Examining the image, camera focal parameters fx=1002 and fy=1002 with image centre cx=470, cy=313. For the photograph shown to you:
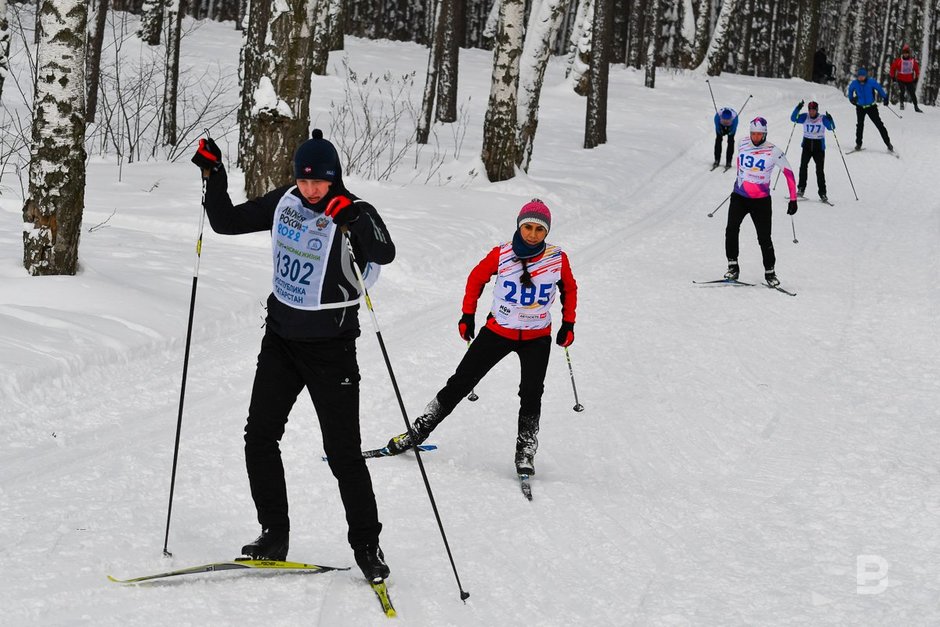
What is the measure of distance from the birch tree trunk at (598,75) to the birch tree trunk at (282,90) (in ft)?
31.1

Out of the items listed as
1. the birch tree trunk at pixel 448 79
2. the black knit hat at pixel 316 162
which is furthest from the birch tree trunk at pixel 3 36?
the black knit hat at pixel 316 162

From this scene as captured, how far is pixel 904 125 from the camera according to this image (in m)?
25.8

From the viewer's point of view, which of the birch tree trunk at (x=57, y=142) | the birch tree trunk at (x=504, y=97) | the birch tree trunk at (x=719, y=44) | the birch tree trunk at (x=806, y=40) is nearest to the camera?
the birch tree trunk at (x=57, y=142)

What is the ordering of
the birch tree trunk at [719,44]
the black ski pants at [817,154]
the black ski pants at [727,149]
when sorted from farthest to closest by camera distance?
1. the birch tree trunk at [719,44]
2. the black ski pants at [727,149]
3. the black ski pants at [817,154]

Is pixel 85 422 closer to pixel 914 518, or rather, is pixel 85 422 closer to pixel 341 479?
pixel 341 479

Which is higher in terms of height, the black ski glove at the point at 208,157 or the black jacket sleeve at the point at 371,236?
the black ski glove at the point at 208,157

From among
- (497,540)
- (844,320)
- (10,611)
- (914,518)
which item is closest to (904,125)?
(844,320)

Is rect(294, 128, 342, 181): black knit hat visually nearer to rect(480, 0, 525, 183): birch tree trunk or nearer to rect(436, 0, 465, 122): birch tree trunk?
rect(480, 0, 525, 183): birch tree trunk

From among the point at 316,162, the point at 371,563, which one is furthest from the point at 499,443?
the point at 316,162

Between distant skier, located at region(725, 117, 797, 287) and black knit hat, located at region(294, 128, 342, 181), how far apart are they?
7.58 m

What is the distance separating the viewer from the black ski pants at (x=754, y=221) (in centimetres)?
1099

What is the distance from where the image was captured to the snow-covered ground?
4.61m

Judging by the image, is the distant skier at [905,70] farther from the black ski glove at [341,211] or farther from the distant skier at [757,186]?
the black ski glove at [341,211]

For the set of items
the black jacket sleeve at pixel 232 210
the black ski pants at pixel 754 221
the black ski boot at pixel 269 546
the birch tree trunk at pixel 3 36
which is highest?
the birch tree trunk at pixel 3 36
